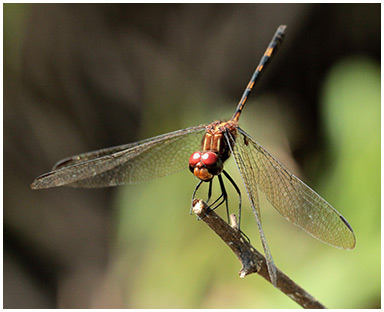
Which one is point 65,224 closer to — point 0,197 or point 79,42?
point 0,197

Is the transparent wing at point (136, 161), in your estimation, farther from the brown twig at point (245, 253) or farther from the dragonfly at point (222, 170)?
the brown twig at point (245, 253)

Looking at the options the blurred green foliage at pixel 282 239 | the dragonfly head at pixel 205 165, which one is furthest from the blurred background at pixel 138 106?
the dragonfly head at pixel 205 165

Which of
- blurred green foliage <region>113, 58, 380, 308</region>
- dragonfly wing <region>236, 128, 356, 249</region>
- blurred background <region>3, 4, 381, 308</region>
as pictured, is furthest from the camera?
blurred background <region>3, 4, 381, 308</region>

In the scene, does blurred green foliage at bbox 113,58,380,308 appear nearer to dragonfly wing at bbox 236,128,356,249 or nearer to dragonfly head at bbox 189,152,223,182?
dragonfly wing at bbox 236,128,356,249

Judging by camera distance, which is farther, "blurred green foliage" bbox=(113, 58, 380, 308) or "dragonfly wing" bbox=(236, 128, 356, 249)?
"blurred green foliage" bbox=(113, 58, 380, 308)

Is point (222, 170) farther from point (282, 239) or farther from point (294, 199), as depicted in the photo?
point (282, 239)

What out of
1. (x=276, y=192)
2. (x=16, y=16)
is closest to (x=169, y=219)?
(x=276, y=192)

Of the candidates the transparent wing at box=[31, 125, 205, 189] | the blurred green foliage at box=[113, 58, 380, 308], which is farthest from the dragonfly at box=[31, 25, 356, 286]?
the blurred green foliage at box=[113, 58, 380, 308]
